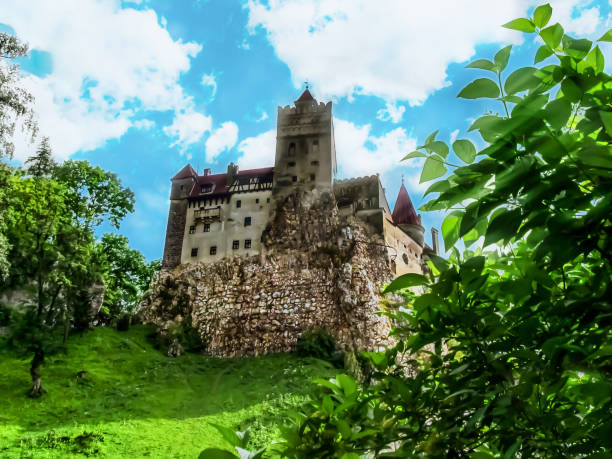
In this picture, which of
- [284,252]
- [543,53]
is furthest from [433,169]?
[284,252]

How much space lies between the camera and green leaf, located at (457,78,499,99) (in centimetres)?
132

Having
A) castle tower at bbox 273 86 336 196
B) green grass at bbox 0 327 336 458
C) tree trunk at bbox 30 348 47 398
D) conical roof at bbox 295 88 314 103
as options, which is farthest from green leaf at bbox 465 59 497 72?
conical roof at bbox 295 88 314 103

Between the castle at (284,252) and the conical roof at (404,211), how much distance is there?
3.33ft

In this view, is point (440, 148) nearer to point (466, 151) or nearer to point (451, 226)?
point (466, 151)

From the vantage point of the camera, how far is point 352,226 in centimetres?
3300

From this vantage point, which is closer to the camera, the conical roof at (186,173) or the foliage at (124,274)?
the foliage at (124,274)

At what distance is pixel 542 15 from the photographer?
1.35m

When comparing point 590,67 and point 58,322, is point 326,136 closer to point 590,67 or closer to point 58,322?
point 58,322

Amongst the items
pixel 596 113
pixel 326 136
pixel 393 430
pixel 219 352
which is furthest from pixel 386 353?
pixel 326 136

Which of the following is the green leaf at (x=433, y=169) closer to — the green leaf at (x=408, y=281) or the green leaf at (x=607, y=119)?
the green leaf at (x=408, y=281)

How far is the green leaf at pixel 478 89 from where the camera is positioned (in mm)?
1319

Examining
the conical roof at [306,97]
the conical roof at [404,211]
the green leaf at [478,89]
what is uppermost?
the conical roof at [306,97]

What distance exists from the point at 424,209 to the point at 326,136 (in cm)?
3420

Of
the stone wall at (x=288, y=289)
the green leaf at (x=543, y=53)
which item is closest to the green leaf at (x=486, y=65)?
the green leaf at (x=543, y=53)
